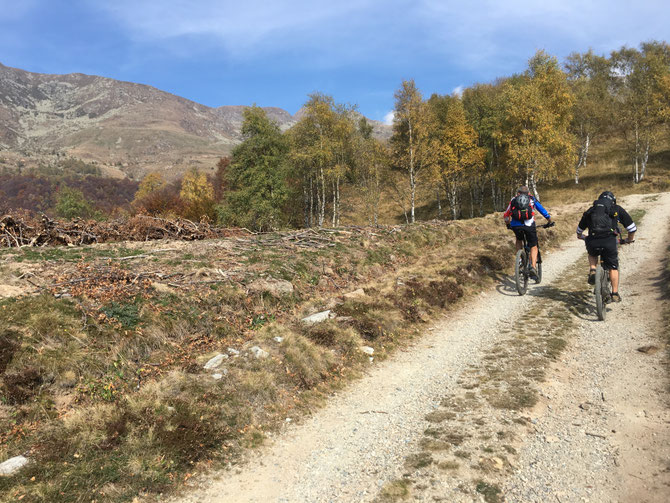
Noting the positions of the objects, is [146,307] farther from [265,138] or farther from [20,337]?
[265,138]

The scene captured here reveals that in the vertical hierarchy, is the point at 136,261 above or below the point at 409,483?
above

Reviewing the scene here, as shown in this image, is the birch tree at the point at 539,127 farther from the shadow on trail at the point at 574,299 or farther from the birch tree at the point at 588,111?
the shadow on trail at the point at 574,299

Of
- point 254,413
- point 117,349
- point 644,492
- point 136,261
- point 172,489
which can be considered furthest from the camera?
point 136,261

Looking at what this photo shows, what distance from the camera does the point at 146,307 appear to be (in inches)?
316

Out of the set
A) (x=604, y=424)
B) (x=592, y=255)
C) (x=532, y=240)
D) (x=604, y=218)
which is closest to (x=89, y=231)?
(x=532, y=240)

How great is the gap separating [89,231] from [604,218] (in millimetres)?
18216

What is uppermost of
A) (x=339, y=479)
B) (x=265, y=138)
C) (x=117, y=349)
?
(x=265, y=138)

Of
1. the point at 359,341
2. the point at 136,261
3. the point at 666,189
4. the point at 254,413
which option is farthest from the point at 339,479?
the point at 666,189

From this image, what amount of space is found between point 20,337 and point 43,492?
3625mm

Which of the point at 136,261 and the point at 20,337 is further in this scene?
the point at 136,261

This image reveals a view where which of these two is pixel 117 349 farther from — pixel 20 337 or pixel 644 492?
pixel 644 492

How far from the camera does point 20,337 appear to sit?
6.36 meters

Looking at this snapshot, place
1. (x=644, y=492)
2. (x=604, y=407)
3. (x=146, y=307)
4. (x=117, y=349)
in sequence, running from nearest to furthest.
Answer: (x=644, y=492) → (x=604, y=407) → (x=117, y=349) → (x=146, y=307)

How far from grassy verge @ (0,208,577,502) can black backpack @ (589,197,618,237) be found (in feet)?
14.0
